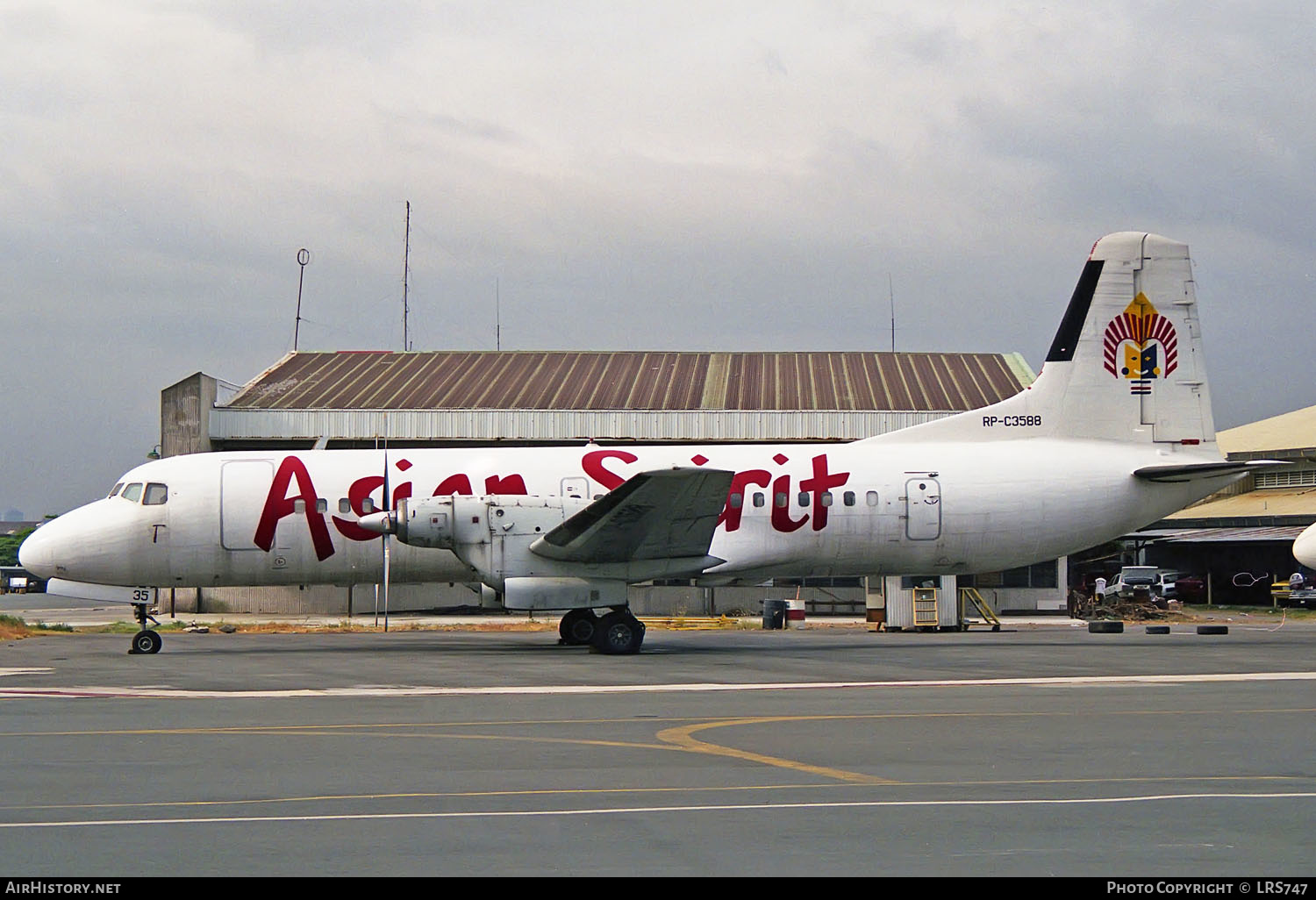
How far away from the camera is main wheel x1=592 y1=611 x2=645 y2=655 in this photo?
795 inches

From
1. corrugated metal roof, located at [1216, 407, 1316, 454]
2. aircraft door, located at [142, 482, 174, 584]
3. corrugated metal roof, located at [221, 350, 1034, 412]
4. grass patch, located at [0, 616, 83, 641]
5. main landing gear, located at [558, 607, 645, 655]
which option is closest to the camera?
main landing gear, located at [558, 607, 645, 655]

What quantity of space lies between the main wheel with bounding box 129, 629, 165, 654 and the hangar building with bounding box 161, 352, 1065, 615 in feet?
47.4

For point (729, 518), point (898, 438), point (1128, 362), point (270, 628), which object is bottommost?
point (270, 628)

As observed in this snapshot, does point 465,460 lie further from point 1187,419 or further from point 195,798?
point 195,798

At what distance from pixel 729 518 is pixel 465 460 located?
4.94m

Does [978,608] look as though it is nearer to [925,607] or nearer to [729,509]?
[925,607]

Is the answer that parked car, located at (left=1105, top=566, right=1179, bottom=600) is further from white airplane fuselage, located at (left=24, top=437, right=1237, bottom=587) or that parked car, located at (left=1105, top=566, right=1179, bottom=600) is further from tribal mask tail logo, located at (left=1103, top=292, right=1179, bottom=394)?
white airplane fuselage, located at (left=24, top=437, right=1237, bottom=587)

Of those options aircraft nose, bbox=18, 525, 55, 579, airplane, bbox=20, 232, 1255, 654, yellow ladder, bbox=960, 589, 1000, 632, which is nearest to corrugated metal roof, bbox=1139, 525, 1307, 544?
yellow ladder, bbox=960, 589, 1000, 632

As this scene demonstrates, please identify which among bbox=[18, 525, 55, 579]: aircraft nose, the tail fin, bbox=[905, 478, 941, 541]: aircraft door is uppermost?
the tail fin

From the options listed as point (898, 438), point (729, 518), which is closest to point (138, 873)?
point (729, 518)

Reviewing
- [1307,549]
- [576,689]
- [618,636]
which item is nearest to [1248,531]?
[1307,549]

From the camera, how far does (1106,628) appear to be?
27.2 m

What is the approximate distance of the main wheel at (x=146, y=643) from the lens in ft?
67.7

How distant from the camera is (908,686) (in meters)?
14.5
